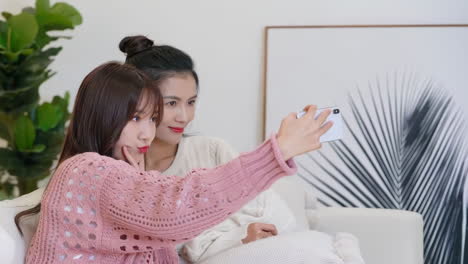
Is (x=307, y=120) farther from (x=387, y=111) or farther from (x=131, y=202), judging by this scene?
(x=387, y=111)

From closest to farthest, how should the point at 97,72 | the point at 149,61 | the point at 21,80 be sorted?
the point at 97,72, the point at 149,61, the point at 21,80

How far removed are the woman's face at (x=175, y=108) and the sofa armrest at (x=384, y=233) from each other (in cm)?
65

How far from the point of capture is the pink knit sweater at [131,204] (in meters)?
1.10

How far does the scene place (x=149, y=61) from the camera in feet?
6.44

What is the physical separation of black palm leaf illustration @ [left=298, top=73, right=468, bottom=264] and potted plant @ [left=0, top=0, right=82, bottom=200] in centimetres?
107

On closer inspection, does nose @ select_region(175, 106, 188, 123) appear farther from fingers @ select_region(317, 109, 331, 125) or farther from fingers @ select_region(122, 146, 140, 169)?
fingers @ select_region(317, 109, 331, 125)

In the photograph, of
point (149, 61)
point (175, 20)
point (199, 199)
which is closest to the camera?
point (199, 199)

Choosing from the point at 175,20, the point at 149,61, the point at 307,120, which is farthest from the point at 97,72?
the point at 175,20

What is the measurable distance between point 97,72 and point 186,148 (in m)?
0.71

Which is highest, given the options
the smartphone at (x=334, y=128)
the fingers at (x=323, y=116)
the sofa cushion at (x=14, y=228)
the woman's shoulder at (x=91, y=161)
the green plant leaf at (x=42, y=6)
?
the green plant leaf at (x=42, y=6)

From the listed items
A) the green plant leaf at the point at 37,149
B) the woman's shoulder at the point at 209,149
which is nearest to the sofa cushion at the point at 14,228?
the woman's shoulder at the point at 209,149

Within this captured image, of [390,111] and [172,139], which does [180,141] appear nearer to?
[172,139]

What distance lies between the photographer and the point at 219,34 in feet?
10.0

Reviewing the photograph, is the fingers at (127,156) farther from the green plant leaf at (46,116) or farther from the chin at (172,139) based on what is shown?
the green plant leaf at (46,116)
